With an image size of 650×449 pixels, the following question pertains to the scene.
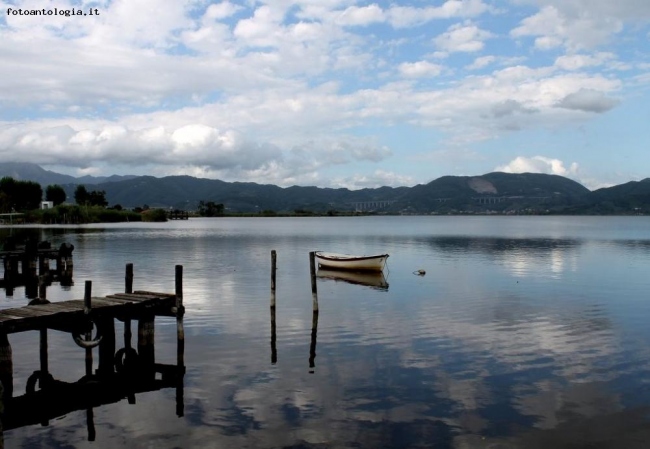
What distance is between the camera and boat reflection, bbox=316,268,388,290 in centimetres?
5018

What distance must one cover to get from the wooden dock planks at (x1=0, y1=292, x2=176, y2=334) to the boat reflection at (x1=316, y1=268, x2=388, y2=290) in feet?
91.8

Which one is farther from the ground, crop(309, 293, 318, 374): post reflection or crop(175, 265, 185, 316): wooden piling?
crop(175, 265, 185, 316): wooden piling

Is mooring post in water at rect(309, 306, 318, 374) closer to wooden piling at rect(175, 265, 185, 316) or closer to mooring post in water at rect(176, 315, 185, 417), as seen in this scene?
mooring post in water at rect(176, 315, 185, 417)

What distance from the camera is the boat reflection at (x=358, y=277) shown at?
50178mm

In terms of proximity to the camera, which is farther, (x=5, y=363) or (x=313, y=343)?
(x=313, y=343)

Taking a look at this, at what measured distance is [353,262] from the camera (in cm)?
5862

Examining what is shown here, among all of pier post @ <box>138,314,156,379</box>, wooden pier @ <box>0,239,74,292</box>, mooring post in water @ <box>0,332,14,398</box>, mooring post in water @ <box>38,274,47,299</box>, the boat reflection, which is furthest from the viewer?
the boat reflection

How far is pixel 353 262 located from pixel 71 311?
4053 centimetres

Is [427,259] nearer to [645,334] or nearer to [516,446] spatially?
[645,334]

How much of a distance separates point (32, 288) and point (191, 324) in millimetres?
19750

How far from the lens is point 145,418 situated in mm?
16953

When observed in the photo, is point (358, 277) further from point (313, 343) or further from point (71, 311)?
point (71, 311)

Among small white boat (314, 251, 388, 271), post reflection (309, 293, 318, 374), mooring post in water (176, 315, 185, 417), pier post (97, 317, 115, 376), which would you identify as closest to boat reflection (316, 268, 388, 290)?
small white boat (314, 251, 388, 271)

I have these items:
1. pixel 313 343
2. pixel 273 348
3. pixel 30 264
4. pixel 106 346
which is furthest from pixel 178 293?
pixel 30 264
